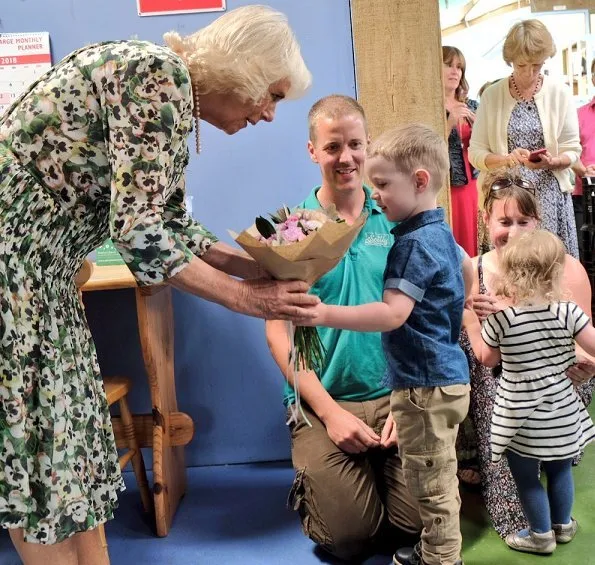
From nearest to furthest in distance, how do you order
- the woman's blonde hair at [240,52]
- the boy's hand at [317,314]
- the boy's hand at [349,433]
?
the woman's blonde hair at [240,52] → the boy's hand at [317,314] → the boy's hand at [349,433]

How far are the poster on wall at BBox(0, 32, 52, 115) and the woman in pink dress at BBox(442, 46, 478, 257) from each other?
1.89m

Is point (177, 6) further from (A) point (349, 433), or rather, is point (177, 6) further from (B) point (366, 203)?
(A) point (349, 433)

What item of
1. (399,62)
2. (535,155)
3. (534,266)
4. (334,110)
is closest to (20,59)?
(334,110)

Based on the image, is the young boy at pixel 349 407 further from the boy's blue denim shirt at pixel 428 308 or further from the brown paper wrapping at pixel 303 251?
the brown paper wrapping at pixel 303 251

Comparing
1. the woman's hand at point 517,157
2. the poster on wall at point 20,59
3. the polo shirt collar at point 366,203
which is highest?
the poster on wall at point 20,59

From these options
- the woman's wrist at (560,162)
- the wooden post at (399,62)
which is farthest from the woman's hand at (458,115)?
the wooden post at (399,62)

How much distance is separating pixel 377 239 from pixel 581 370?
2.26 ft

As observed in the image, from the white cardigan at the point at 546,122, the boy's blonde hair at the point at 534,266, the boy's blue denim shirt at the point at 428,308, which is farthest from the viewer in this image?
the white cardigan at the point at 546,122

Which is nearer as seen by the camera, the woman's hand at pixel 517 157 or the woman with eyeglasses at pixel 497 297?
the woman with eyeglasses at pixel 497 297

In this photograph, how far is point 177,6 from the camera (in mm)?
2602

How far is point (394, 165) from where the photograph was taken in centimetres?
172

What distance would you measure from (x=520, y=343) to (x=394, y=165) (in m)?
0.65

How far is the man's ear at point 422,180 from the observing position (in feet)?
5.68

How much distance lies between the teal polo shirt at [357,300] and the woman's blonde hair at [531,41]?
1.36 metres
